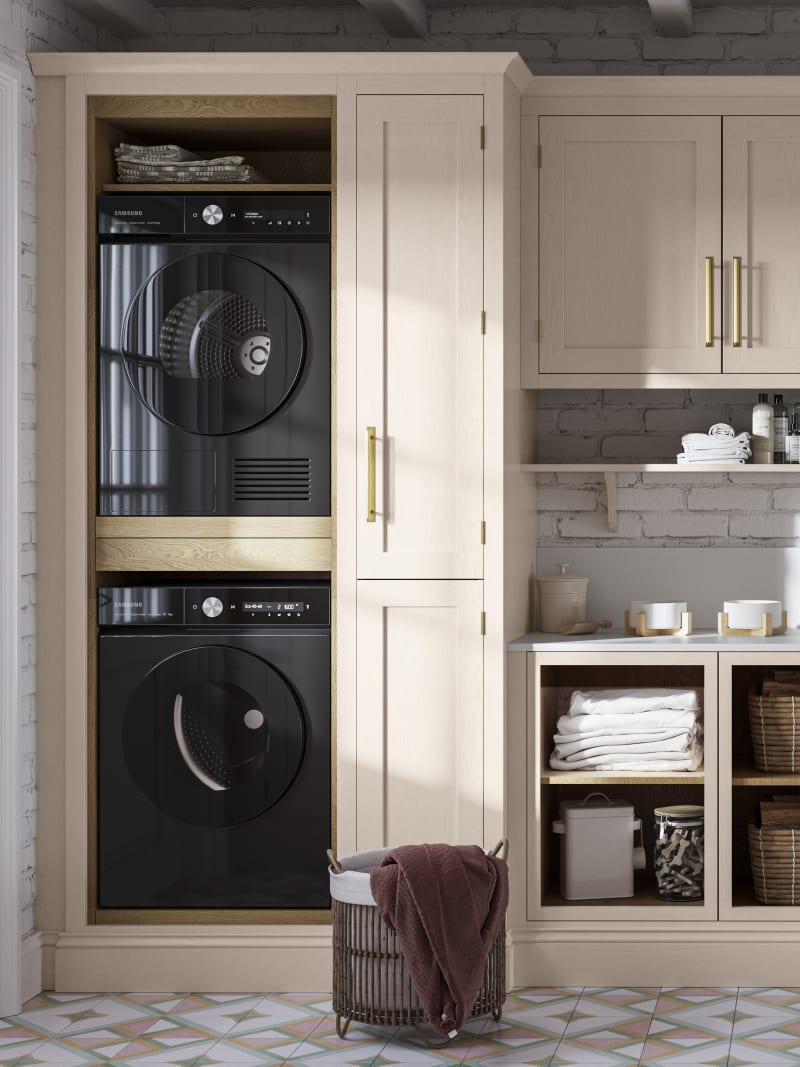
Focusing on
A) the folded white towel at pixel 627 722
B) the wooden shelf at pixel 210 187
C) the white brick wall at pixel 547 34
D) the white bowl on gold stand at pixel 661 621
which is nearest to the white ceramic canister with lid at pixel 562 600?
the white bowl on gold stand at pixel 661 621

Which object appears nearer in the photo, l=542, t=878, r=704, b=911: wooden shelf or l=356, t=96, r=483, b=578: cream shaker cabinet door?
l=356, t=96, r=483, b=578: cream shaker cabinet door

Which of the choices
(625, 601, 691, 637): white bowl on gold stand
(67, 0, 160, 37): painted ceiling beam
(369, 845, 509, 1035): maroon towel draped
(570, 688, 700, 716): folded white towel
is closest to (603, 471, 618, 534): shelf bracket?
(625, 601, 691, 637): white bowl on gold stand

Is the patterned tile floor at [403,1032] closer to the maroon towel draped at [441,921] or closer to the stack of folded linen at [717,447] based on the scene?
the maroon towel draped at [441,921]

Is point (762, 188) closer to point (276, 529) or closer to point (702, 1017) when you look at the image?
point (276, 529)

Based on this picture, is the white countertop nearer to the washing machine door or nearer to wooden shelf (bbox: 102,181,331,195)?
the washing machine door

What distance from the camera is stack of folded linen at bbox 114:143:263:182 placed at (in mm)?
3168

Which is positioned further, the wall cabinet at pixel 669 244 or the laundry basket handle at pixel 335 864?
the wall cabinet at pixel 669 244

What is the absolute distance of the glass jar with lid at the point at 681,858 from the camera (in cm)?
324

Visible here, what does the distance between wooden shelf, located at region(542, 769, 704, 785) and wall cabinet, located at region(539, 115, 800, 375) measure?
3.46ft

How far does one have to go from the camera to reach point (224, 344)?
3111 mm

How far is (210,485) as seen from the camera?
3.13m

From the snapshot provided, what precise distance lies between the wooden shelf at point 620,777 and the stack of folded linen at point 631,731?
0.5 inches

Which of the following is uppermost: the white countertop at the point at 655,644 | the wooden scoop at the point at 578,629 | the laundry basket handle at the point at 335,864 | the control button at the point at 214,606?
the control button at the point at 214,606

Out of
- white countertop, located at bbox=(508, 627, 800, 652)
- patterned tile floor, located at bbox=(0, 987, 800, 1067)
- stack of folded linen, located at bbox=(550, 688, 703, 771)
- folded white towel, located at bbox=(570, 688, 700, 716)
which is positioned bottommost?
patterned tile floor, located at bbox=(0, 987, 800, 1067)
